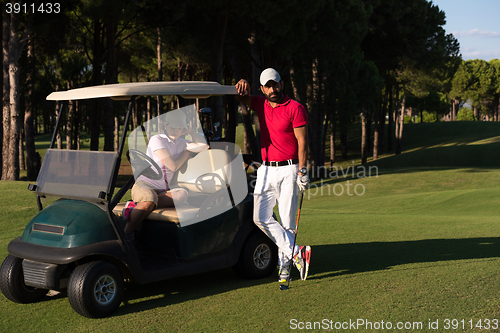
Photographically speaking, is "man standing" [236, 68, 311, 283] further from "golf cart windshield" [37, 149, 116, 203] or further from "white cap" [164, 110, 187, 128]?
"golf cart windshield" [37, 149, 116, 203]

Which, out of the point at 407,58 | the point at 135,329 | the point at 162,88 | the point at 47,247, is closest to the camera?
the point at 135,329

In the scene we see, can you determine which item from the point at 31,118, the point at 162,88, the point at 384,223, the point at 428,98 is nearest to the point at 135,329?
the point at 162,88

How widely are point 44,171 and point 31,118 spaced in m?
20.0

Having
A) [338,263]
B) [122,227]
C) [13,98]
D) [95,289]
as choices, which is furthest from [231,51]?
[95,289]

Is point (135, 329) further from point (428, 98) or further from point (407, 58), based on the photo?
point (428, 98)

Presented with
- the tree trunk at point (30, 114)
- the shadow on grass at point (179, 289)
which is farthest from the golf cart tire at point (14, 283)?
the tree trunk at point (30, 114)

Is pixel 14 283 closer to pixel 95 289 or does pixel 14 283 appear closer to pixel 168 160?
pixel 95 289

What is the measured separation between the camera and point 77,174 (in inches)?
166

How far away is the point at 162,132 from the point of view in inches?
197

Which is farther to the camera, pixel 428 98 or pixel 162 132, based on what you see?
pixel 428 98

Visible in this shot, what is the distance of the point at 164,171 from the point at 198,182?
0.50 m

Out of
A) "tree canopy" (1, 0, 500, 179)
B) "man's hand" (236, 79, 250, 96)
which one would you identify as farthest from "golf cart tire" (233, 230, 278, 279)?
"tree canopy" (1, 0, 500, 179)

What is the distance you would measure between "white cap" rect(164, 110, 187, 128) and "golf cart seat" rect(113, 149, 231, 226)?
406 millimetres

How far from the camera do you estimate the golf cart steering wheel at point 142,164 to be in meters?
4.52
